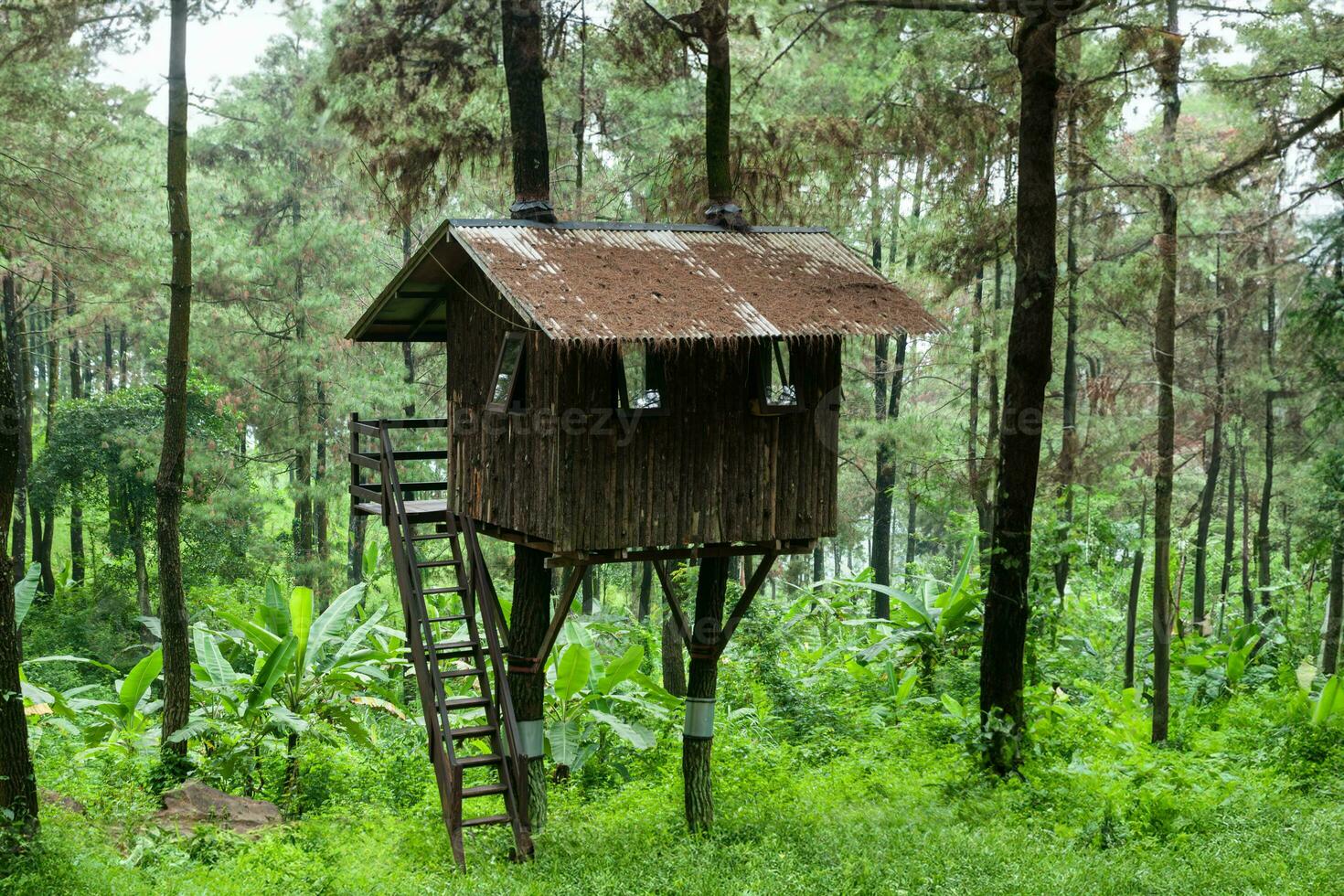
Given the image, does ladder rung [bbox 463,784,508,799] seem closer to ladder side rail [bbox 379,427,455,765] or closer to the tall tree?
ladder side rail [bbox 379,427,455,765]

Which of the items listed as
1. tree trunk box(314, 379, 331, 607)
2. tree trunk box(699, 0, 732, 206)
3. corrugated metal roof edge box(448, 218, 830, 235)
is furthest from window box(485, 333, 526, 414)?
tree trunk box(314, 379, 331, 607)

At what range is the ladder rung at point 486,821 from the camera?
9720 millimetres

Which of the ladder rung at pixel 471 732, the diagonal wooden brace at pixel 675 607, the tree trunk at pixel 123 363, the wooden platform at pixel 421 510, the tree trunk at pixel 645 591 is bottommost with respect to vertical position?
the tree trunk at pixel 645 591

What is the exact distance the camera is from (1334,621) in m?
15.6

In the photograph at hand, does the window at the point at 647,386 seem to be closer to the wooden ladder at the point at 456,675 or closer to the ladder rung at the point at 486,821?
the wooden ladder at the point at 456,675

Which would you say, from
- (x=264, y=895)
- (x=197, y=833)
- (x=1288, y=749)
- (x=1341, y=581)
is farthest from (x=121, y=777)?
(x=1341, y=581)

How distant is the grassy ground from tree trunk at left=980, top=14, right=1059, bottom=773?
96 centimetres

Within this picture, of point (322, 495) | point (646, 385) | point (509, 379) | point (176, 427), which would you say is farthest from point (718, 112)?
point (322, 495)

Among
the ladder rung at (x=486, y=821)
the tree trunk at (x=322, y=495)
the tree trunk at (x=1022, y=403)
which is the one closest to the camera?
the ladder rung at (x=486, y=821)

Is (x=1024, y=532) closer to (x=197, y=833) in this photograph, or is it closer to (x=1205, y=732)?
(x=1205, y=732)

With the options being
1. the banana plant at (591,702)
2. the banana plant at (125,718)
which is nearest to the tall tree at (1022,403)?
the banana plant at (591,702)

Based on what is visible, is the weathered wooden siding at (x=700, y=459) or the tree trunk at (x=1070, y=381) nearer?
the weathered wooden siding at (x=700, y=459)

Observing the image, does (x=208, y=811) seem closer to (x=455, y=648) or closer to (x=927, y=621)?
(x=455, y=648)

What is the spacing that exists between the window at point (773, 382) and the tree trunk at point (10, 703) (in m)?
6.06
